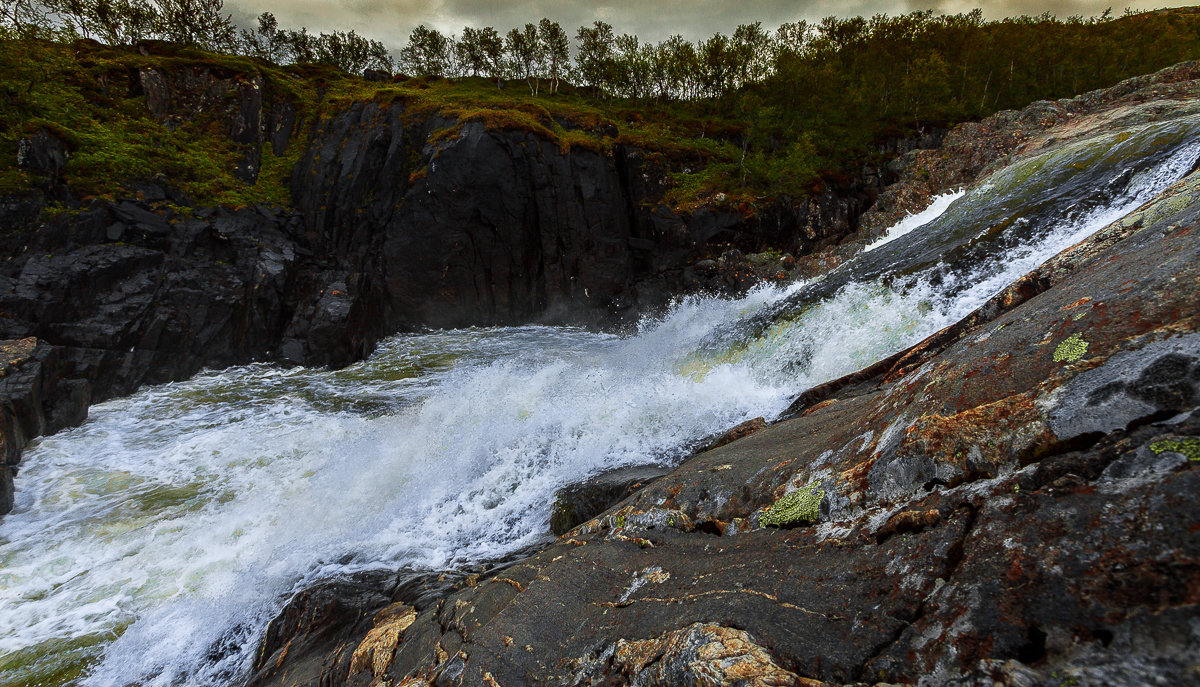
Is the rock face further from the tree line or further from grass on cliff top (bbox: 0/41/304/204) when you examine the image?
the tree line

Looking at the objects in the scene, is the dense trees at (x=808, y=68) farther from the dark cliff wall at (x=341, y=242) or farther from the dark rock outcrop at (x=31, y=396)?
the dark rock outcrop at (x=31, y=396)

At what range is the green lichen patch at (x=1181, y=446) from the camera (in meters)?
1.76

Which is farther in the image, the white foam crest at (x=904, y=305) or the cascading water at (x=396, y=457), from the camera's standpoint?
the white foam crest at (x=904, y=305)

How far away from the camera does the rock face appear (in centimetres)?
174

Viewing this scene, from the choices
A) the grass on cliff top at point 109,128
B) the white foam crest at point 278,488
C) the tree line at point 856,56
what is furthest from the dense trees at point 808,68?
the white foam crest at point 278,488

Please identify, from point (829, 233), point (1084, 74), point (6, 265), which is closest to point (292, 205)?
point (6, 265)

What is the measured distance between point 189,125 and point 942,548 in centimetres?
3819

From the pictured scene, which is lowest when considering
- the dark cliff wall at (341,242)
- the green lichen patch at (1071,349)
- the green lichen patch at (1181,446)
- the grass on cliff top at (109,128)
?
the green lichen patch at (1181,446)

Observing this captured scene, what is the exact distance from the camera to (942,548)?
2438mm

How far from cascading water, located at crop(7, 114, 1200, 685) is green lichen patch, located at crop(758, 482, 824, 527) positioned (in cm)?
434

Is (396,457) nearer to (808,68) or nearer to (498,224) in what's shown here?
(498,224)

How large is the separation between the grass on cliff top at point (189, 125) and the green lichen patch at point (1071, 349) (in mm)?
27380

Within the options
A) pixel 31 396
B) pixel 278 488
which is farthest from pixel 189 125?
pixel 278 488

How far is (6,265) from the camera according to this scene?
15.2 m
